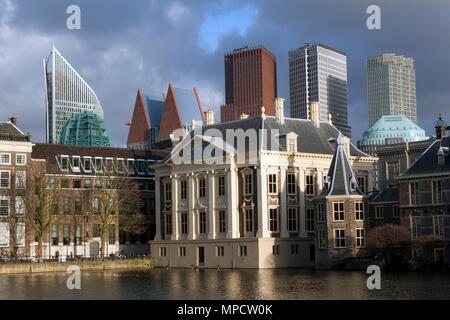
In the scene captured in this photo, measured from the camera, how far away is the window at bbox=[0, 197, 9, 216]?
9967 cm

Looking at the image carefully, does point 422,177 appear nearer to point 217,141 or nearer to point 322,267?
point 322,267

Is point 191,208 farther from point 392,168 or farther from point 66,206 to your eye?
point 392,168

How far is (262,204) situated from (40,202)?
82.8ft

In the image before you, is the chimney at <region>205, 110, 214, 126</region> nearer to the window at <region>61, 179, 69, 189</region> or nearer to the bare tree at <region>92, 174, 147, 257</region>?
the bare tree at <region>92, 174, 147, 257</region>

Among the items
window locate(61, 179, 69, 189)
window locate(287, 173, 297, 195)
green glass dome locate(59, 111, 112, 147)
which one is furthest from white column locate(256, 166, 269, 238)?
green glass dome locate(59, 111, 112, 147)

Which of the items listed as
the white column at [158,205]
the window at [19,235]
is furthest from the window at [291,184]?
the window at [19,235]

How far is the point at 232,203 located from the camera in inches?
3573

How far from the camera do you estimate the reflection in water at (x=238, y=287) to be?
51562mm

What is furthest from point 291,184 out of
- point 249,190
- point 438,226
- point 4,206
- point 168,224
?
point 4,206

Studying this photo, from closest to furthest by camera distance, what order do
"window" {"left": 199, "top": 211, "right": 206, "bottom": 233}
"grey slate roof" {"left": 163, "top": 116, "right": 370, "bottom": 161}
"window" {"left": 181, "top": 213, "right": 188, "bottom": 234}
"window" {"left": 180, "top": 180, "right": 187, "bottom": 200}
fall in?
"grey slate roof" {"left": 163, "top": 116, "right": 370, "bottom": 161} < "window" {"left": 199, "top": 211, "right": 206, "bottom": 233} < "window" {"left": 181, "top": 213, "right": 188, "bottom": 234} < "window" {"left": 180, "top": 180, "right": 187, "bottom": 200}

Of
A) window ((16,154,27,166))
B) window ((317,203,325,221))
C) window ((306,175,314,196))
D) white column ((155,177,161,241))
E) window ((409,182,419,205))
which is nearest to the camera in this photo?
window ((409,182,419,205))

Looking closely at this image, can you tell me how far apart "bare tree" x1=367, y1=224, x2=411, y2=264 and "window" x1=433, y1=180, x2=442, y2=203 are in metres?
3.98

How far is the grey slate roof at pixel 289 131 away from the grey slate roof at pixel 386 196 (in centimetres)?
1225

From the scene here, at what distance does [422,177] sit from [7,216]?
50156 mm
